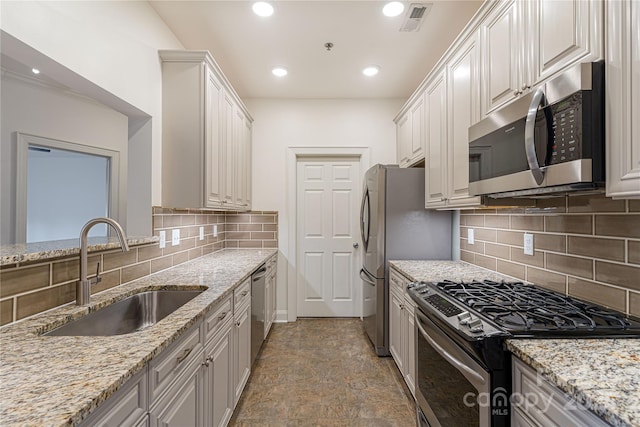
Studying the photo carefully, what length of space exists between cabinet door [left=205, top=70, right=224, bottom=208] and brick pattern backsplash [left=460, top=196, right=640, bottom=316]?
2141 millimetres

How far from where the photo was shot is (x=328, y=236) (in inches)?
156

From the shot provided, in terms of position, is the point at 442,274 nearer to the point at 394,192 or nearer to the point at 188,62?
the point at 394,192

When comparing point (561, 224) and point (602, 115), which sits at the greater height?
point (602, 115)

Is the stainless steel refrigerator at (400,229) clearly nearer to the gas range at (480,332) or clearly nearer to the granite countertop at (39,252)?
the gas range at (480,332)

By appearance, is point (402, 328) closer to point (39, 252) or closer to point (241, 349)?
point (241, 349)

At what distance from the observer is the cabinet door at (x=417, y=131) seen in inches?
110

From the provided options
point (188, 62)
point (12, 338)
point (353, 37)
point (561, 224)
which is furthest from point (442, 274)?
point (188, 62)

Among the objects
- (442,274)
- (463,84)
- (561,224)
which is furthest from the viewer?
(442,274)

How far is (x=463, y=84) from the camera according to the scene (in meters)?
2.01

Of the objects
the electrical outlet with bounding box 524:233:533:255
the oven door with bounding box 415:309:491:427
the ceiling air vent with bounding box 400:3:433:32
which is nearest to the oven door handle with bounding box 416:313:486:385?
the oven door with bounding box 415:309:491:427

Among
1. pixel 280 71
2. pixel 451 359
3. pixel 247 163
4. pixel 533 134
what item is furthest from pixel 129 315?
pixel 280 71

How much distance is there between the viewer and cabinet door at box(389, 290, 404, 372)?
7.91 feet

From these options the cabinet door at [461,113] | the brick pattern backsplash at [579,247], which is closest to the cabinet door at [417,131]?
the cabinet door at [461,113]

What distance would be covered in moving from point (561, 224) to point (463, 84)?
1.04 meters
